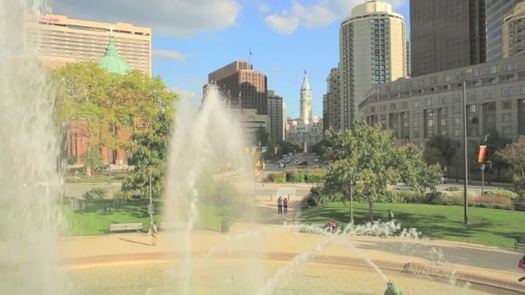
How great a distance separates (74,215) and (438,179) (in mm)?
20788

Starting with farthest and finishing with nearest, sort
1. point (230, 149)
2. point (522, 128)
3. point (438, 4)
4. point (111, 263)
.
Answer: point (438, 4), point (522, 128), point (230, 149), point (111, 263)

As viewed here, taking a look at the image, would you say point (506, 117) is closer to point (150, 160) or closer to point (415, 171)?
point (415, 171)

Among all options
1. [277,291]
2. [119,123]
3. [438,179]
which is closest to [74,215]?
[277,291]

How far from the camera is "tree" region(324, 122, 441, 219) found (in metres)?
27.6

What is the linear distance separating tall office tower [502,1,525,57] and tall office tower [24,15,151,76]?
245 feet

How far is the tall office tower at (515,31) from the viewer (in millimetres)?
98312

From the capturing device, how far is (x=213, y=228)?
27.6 m

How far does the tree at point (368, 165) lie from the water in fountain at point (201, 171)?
17.1 ft

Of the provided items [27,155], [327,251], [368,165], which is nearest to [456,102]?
[368,165]

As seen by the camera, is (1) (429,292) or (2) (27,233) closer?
(2) (27,233)

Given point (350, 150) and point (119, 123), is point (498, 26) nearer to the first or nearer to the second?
point (119, 123)

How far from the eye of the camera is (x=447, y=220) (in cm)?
2866

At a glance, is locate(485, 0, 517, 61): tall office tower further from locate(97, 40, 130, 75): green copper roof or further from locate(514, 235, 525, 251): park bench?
locate(514, 235, 525, 251): park bench

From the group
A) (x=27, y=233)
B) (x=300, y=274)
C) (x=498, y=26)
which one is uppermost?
(x=498, y=26)
